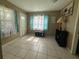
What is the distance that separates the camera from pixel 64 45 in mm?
3086

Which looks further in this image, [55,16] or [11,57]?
[55,16]

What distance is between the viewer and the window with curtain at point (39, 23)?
569 centimetres

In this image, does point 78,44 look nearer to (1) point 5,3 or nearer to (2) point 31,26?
(1) point 5,3

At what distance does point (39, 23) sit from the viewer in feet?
A: 19.3

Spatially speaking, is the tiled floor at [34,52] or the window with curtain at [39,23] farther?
the window with curtain at [39,23]

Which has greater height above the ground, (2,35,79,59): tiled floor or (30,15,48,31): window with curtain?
(30,15,48,31): window with curtain

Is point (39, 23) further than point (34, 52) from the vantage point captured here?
Yes

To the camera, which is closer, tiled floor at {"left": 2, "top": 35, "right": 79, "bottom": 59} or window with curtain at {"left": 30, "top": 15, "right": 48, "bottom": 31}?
tiled floor at {"left": 2, "top": 35, "right": 79, "bottom": 59}

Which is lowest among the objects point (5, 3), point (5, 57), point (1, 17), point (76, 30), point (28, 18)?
point (5, 57)

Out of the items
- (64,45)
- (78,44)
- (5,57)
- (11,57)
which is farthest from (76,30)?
(5,57)

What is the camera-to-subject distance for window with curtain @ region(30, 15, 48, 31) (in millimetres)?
5687

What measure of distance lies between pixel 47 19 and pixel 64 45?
324 centimetres

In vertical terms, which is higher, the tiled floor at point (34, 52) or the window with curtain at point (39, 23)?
the window with curtain at point (39, 23)

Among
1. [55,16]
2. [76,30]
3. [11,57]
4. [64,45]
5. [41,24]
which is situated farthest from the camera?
[41,24]
